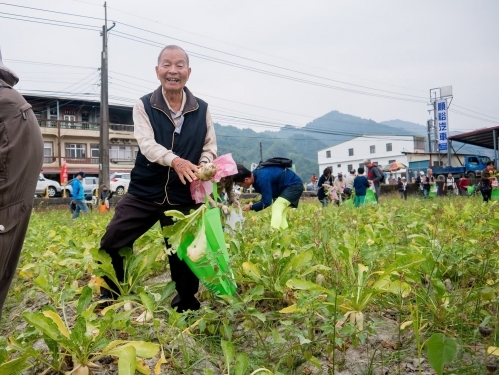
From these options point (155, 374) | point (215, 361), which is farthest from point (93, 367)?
point (215, 361)

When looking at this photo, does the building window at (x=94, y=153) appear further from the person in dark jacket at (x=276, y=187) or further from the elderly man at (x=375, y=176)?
the person in dark jacket at (x=276, y=187)

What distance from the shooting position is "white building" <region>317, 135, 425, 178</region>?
2689 inches

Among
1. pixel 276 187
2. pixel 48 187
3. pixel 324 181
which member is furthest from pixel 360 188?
pixel 48 187

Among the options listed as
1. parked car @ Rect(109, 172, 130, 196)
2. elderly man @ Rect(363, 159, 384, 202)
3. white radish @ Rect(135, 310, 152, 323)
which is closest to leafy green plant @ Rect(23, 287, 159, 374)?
white radish @ Rect(135, 310, 152, 323)

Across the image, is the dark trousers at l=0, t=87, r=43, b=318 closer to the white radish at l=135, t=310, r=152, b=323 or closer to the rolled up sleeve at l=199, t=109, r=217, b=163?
the white radish at l=135, t=310, r=152, b=323

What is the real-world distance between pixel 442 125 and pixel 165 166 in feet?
154

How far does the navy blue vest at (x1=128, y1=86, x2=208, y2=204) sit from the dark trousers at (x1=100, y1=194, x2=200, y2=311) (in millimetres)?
56

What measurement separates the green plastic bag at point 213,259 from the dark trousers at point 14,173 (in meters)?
0.93

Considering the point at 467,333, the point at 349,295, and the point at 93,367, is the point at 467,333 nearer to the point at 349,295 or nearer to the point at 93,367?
the point at 349,295

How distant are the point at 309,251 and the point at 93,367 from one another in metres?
1.29

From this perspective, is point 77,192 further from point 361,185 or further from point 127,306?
point 127,306

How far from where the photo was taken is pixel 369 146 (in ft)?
240

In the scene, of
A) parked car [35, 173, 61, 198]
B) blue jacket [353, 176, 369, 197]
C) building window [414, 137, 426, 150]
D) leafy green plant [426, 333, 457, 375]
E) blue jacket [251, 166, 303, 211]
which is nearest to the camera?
leafy green plant [426, 333, 457, 375]

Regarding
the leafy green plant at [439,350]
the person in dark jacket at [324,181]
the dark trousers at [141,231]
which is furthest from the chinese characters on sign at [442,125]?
the leafy green plant at [439,350]
